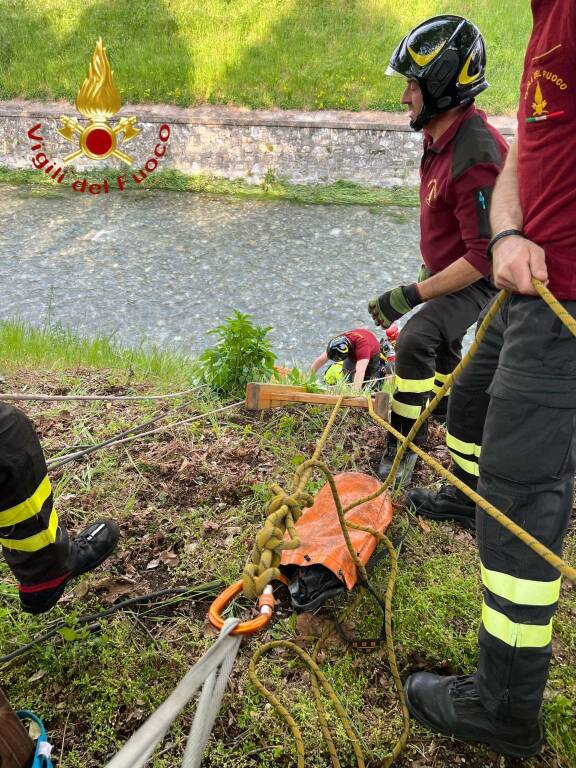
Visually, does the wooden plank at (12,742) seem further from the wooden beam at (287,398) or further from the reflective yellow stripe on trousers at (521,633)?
the wooden beam at (287,398)

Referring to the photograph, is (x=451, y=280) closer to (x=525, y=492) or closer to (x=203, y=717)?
(x=525, y=492)

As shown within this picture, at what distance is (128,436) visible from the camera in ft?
10.3

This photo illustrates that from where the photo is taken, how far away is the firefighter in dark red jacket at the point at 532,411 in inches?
58.1

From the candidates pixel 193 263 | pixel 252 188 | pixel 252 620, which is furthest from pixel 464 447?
pixel 252 188

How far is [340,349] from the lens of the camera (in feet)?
14.1

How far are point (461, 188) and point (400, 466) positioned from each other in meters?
1.35

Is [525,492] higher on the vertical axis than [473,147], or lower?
lower

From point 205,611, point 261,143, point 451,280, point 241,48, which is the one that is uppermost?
point 241,48

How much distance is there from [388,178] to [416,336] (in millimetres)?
7155

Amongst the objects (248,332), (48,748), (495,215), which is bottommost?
(48,748)

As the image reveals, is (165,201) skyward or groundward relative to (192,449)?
skyward

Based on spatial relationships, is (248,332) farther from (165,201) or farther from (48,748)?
(165,201)

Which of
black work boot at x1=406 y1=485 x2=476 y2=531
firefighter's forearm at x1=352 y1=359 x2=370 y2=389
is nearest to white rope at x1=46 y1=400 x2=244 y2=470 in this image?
firefighter's forearm at x1=352 y1=359 x2=370 y2=389

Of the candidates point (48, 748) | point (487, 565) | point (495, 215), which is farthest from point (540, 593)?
point (48, 748)
